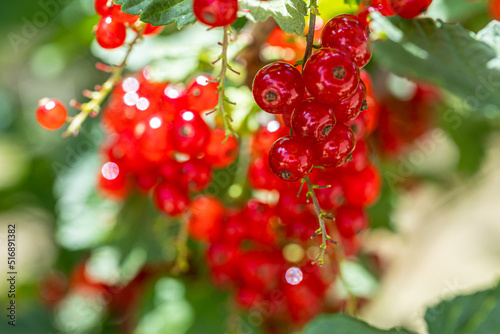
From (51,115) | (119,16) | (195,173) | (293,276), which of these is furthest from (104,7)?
(293,276)

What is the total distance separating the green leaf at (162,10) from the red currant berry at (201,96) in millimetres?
202

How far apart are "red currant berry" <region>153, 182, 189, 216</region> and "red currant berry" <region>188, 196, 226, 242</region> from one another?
0.20ft

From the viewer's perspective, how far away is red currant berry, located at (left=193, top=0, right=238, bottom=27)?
462 millimetres

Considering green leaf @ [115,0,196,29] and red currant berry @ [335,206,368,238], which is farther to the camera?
red currant berry @ [335,206,368,238]

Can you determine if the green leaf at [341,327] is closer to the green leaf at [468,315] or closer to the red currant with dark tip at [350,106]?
the green leaf at [468,315]

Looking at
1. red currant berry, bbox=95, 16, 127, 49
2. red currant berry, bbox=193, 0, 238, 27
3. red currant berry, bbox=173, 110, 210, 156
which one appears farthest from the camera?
red currant berry, bbox=173, 110, 210, 156

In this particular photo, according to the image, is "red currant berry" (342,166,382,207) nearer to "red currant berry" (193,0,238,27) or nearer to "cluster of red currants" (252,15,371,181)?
"cluster of red currants" (252,15,371,181)

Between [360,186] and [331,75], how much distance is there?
34 cm

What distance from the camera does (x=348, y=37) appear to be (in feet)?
1.79

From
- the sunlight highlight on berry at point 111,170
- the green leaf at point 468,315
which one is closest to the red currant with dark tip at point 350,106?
the green leaf at point 468,315

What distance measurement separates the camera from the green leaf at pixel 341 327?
0.67 meters

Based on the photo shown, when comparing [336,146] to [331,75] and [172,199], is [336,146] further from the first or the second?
[172,199]

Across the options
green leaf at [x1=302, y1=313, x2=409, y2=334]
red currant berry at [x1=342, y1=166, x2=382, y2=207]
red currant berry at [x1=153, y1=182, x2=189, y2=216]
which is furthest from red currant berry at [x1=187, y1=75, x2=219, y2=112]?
green leaf at [x1=302, y1=313, x2=409, y2=334]

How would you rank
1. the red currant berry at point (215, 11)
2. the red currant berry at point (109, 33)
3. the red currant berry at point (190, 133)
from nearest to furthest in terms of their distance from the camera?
the red currant berry at point (215, 11), the red currant berry at point (109, 33), the red currant berry at point (190, 133)
